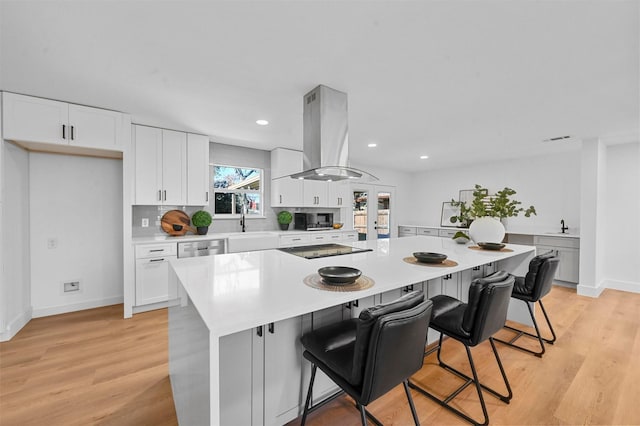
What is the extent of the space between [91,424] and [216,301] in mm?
1406

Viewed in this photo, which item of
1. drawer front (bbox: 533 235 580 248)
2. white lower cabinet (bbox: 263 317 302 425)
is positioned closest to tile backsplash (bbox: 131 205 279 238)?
white lower cabinet (bbox: 263 317 302 425)

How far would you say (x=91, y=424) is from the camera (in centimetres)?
161

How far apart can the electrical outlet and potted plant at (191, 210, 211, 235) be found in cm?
150

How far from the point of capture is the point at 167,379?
2027 millimetres

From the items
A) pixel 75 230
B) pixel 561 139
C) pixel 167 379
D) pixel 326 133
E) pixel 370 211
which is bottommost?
pixel 167 379

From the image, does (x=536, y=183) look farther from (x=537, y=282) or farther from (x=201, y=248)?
(x=201, y=248)

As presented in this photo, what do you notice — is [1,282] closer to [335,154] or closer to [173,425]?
[173,425]

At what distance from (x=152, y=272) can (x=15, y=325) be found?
123 cm

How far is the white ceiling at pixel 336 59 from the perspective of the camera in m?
1.50

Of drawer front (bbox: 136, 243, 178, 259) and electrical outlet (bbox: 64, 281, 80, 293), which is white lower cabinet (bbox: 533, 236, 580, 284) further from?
electrical outlet (bbox: 64, 281, 80, 293)

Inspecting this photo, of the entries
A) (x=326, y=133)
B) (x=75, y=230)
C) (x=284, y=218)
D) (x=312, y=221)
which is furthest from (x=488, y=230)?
(x=75, y=230)

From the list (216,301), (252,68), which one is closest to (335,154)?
(252,68)

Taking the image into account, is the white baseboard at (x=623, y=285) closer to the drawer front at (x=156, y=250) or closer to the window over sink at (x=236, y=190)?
the window over sink at (x=236, y=190)

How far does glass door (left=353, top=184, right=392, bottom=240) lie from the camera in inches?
256
